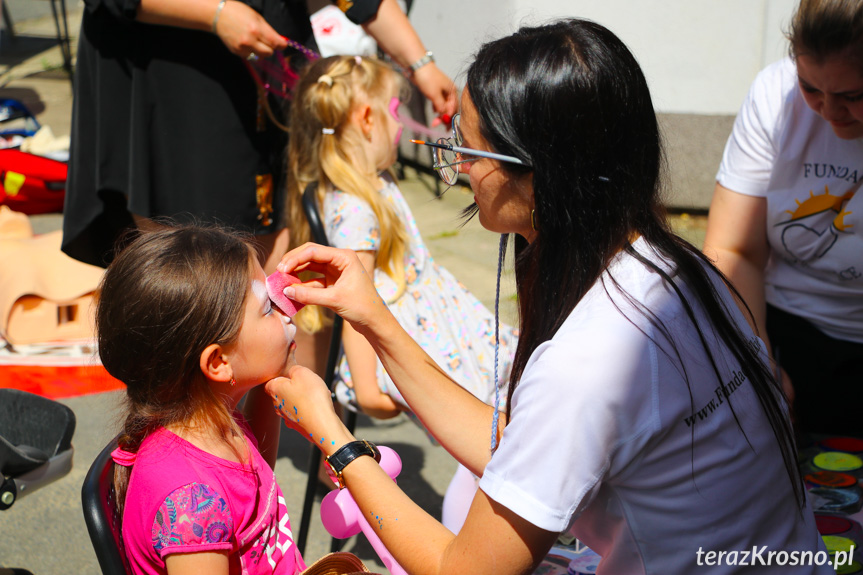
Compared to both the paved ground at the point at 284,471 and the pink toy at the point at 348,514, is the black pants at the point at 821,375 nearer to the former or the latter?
the paved ground at the point at 284,471

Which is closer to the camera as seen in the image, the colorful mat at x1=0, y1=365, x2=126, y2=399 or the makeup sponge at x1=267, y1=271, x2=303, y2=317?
the makeup sponge at x1=267, y1=271, x2=303, y2=317

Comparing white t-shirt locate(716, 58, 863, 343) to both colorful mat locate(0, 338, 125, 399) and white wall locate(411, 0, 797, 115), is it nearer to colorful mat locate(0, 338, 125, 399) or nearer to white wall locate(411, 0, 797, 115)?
colorful mat locate(0, 338, 125, 399)

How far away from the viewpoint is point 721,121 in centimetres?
524

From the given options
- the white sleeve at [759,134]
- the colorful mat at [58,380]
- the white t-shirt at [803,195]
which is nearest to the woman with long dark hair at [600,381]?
the white t-shirt at [803,195]

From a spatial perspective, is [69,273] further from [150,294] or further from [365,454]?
[365,454]

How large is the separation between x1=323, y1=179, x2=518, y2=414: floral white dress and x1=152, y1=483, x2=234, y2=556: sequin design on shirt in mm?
946

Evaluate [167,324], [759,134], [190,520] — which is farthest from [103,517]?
[759,134]

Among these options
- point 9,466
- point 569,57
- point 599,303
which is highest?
point 569,57

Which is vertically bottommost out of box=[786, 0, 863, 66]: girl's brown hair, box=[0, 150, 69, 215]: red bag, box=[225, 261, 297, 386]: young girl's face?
box=[0, 150, 69, 215]: red bag

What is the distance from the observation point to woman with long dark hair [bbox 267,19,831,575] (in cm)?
118

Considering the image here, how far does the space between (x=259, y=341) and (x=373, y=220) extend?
0.96 m

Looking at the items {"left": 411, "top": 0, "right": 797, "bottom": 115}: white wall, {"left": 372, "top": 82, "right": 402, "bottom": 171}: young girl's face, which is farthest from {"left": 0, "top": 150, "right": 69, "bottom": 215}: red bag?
{"left": 372, "top": 82, "right": 402, "bottom": 171}: young girl's face

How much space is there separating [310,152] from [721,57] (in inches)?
146

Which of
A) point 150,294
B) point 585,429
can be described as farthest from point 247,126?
point 585,429
